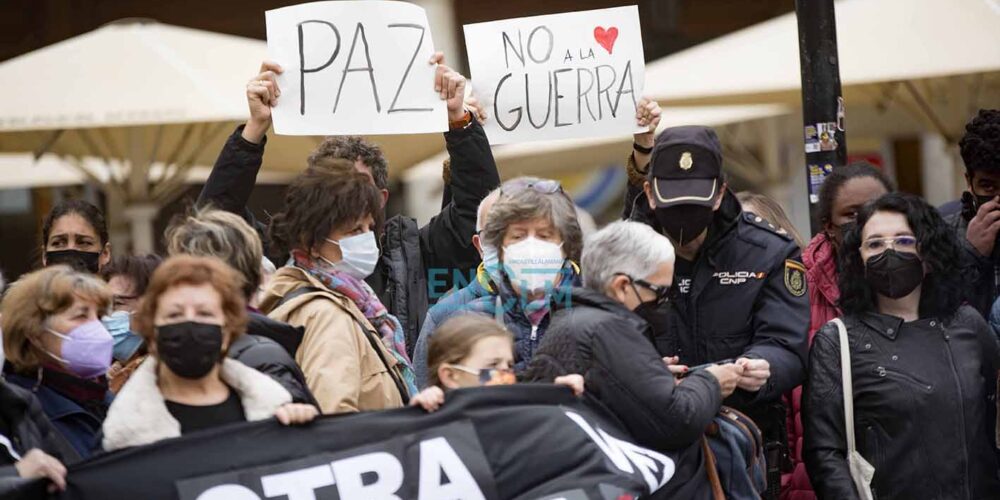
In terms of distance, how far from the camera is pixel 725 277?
495cm

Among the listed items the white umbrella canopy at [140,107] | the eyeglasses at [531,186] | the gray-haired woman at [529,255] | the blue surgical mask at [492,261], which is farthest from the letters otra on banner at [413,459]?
the white umbrella canopy at [140,107]

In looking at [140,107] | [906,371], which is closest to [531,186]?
[906,371]

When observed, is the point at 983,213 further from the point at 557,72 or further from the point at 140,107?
the point at 140,107

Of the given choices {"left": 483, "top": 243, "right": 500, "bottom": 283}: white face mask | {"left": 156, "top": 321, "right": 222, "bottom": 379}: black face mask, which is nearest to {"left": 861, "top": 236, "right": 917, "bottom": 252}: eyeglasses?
{"left": 483, "top": 243, "right": 500, "bottom": 283}: white face mask

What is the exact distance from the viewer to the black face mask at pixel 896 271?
16.5 ft

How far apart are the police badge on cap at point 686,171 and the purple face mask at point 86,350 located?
1798 mm

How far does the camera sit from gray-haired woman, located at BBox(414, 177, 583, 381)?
15.1 ft

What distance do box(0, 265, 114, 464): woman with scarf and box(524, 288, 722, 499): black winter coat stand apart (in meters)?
1.22

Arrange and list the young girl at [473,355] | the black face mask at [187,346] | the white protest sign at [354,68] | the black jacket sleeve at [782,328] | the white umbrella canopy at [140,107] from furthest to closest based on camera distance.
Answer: the white umbrella canopy at [140,107] → the white protest sign at [354,68] → the black jacket sleeve at [782,328] → the young girl at [473,355] → the black face mask at [187,346]

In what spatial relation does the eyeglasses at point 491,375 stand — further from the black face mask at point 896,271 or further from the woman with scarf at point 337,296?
the black face mask at point 896,271

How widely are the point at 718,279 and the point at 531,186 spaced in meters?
0.70

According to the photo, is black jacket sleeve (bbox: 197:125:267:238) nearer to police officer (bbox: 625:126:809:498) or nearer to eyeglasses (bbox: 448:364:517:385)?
eyeglasses (bbox: 448:364:517:385)

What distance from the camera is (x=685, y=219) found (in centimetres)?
488

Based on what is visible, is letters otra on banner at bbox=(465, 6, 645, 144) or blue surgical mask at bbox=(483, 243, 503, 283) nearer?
blue surgical mask at bbox=(483, 243, 503, 283)
